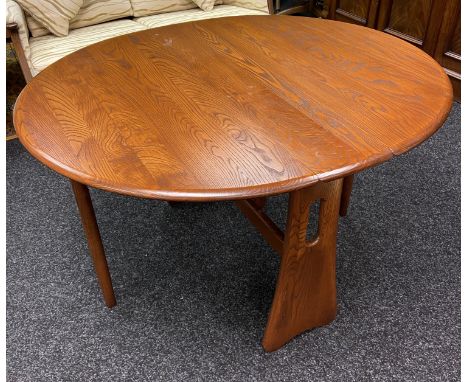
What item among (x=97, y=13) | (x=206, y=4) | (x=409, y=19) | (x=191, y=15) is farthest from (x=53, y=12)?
(x=409, y=19)

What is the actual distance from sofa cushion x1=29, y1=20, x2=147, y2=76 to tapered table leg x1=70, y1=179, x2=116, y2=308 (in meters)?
1.08

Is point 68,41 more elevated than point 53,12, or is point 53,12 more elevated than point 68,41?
point 53,12

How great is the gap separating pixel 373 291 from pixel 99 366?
91 centimetres

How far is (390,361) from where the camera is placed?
129 centimetres

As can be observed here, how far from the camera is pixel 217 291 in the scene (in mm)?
1526

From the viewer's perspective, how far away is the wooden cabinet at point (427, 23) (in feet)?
8.03

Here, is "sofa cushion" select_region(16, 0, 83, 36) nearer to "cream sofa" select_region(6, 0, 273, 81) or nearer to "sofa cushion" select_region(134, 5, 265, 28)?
"cream sofa" select_region(6, 0, 273, 81)

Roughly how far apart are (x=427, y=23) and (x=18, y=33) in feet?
7.13

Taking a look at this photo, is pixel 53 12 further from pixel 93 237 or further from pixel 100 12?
pixel 93 237

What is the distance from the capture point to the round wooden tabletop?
939 mm

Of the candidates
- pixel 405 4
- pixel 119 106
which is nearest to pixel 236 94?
pixel 119 106

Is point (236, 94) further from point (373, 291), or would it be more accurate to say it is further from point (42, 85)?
point (373, 291)

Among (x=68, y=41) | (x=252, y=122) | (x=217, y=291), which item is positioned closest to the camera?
(x=252, y=122)

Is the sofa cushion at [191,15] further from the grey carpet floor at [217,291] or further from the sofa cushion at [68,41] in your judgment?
the grey carpet floor at [217,291]
